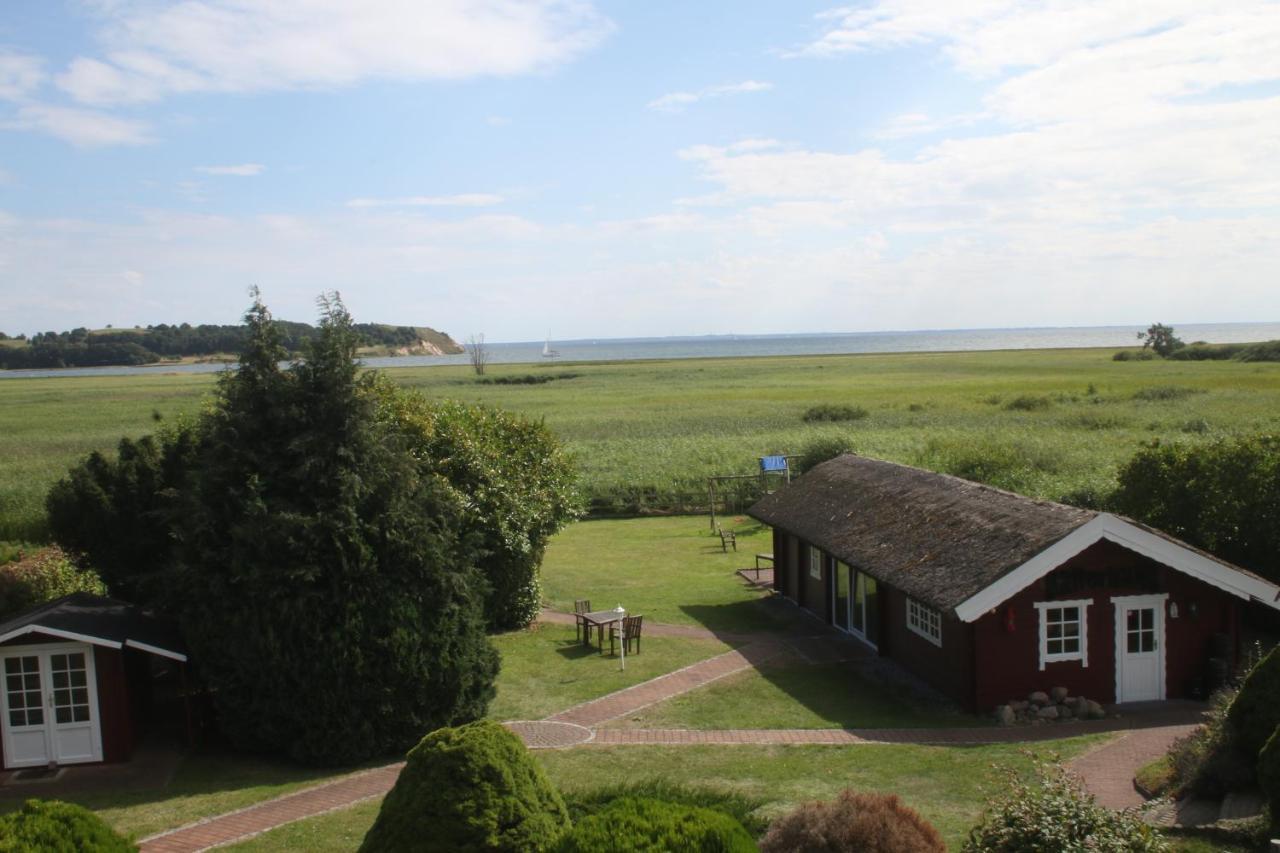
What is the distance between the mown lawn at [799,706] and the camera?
58.1ft

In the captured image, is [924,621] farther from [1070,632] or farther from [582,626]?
[582,626]

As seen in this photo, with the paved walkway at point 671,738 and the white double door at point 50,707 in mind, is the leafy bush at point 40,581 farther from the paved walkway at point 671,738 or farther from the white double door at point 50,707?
the paved walkway at point 671,738

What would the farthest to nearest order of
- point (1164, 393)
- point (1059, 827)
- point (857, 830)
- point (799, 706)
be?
point (1164, 393) < point (799, 706) < point (857, 830) < point (1059, 827)

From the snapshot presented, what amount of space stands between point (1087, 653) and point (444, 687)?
11.7 m

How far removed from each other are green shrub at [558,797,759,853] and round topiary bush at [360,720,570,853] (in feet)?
3.77

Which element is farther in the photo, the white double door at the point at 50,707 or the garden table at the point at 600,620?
the garden table at the point at 600,620

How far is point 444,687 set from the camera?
16891 mm

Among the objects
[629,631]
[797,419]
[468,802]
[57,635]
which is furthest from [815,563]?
[797,419]

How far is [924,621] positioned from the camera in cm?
1998

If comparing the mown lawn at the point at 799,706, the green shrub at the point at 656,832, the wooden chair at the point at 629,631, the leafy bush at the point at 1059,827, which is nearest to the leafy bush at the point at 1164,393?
the mown lawn at the point at 799,706

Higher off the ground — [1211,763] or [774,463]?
[774,463]

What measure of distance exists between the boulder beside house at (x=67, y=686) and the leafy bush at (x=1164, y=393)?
6458 centimetres

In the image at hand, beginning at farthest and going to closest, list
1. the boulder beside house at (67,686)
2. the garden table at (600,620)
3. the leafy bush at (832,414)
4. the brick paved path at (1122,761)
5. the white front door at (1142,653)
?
the leafy bush at (832,414), the garden table at (600,620), the white front door at (1142,653), the boulder beside house at (67,686), the brick paved path at (1122,761)

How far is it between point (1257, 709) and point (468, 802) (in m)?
9.92
